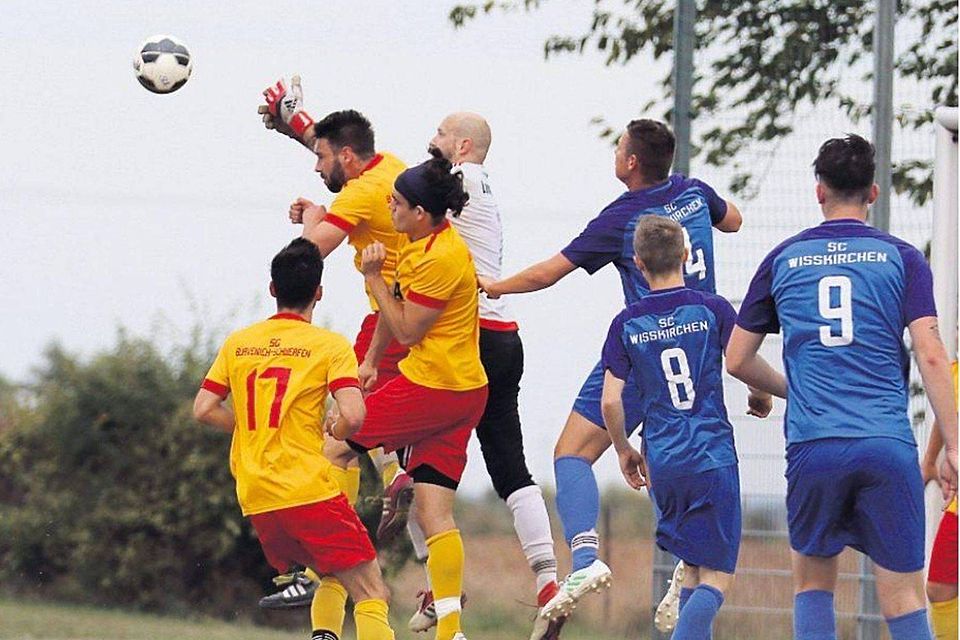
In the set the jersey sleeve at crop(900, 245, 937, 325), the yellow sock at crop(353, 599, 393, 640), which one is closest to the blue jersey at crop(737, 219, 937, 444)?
the jersey sleeve at crop(900, 245, 937, 325)

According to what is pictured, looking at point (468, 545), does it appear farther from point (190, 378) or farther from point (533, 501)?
point (533, 501)

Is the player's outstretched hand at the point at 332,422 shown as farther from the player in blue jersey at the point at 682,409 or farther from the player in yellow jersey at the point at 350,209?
the player in blue jersey at the point at 682,409

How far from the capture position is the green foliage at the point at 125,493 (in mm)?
16859

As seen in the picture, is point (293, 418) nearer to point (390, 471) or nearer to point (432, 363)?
point (432, 363)

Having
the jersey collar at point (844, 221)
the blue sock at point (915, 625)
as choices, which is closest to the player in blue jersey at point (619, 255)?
the jersey collar at point (844, 221)

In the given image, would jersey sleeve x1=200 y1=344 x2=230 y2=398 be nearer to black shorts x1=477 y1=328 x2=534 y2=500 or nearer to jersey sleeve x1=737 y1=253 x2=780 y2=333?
black shorts x1=477 y1=328 x2=534 y2=500

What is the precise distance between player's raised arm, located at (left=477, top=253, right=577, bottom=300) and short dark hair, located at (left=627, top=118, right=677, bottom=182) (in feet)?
1.72

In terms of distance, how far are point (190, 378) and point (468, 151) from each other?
998 centimetres

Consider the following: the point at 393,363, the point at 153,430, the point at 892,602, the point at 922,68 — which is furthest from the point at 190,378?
the point at 892,602

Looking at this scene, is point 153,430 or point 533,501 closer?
point 533,501

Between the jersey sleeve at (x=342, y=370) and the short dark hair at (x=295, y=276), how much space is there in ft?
0.90

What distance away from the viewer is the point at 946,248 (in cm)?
802

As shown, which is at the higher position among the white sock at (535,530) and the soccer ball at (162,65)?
the soccer ball at (162,65)

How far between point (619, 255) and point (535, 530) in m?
1.45
